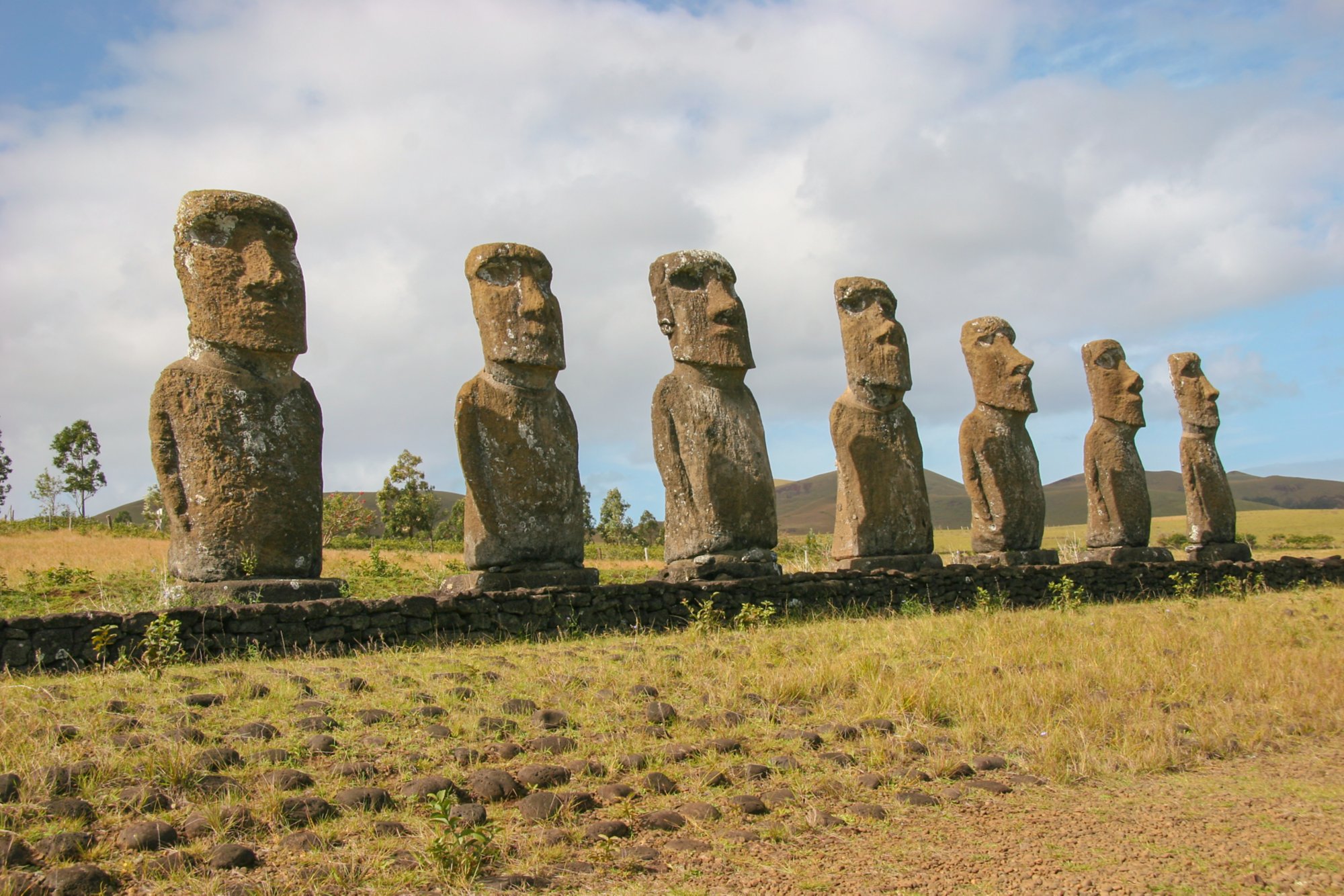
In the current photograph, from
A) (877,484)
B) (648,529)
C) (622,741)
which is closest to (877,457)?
(877,484)

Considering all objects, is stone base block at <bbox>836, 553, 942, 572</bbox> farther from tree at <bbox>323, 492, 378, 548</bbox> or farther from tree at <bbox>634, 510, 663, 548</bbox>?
tree at <bbox>634, 510, 663, 548</bbox>

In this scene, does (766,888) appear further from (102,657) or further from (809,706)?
(102,657)

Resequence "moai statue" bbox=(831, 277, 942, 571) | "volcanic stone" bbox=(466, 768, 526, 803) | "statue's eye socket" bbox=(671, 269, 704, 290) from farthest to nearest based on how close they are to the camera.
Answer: "moai statue" bbox=(831, 277, 942, 571)
"statue's eye socket" bbox=(671, 269, 704, 290)
"volcanic stone" bbox=(466, 768, 526, 803)

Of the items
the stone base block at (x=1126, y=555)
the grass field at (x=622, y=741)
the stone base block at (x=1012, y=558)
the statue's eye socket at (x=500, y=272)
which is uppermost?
the statue's eye socket at (x=500, y=272)

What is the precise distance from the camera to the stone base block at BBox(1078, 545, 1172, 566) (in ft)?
52.6

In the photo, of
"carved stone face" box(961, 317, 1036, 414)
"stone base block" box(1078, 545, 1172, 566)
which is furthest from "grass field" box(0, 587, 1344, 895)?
"stone base block" box(1078, 545, 1172, 566)

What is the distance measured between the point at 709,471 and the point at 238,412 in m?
4.68

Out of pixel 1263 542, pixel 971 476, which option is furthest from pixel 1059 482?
pixel 971 476

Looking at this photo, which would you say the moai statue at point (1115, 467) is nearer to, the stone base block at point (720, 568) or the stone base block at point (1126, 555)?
the stone base block at point (1126, 555)

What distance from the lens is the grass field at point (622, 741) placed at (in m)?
4.38

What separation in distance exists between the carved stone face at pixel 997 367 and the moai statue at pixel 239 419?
937cm

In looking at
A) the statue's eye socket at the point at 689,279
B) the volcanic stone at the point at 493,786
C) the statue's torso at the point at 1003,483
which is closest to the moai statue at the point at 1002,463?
the statue's torso at the point at 1003,483

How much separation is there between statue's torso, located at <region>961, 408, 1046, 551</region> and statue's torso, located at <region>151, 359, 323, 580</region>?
30.2ft

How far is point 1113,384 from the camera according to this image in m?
17.0
